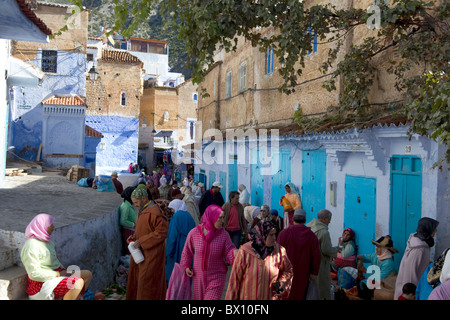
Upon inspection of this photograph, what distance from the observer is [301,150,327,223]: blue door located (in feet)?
32.2

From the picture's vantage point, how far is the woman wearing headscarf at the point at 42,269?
15.0 ft

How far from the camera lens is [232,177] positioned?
16.8 m

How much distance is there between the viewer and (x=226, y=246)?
4.74 m

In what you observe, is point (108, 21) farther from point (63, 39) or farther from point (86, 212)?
point (86, 212)

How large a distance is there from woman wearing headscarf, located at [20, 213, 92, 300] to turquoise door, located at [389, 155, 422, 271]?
5.10 metres

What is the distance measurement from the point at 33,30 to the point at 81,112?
1213 cm

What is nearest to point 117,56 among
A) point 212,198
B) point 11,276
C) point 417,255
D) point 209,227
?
point 212,198

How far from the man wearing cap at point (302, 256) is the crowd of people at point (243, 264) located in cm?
1

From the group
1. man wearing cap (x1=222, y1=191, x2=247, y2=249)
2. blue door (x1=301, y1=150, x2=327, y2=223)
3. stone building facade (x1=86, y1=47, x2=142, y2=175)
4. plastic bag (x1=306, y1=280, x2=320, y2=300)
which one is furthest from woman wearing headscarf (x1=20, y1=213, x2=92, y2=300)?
stone building facade (x1=86, y1=47, x2=142, y2=175)

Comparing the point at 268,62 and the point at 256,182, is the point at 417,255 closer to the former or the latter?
the point at 256,182

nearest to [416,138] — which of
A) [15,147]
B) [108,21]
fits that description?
[15,147]

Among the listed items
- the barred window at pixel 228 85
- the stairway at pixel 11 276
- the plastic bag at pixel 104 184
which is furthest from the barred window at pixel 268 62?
the stairway at pixel 11 276

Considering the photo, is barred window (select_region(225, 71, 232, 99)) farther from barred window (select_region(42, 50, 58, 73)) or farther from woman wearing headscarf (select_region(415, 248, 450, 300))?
woman wearing headscarf (select_region(415, 248, 450, 300))

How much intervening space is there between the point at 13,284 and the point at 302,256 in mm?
3496
